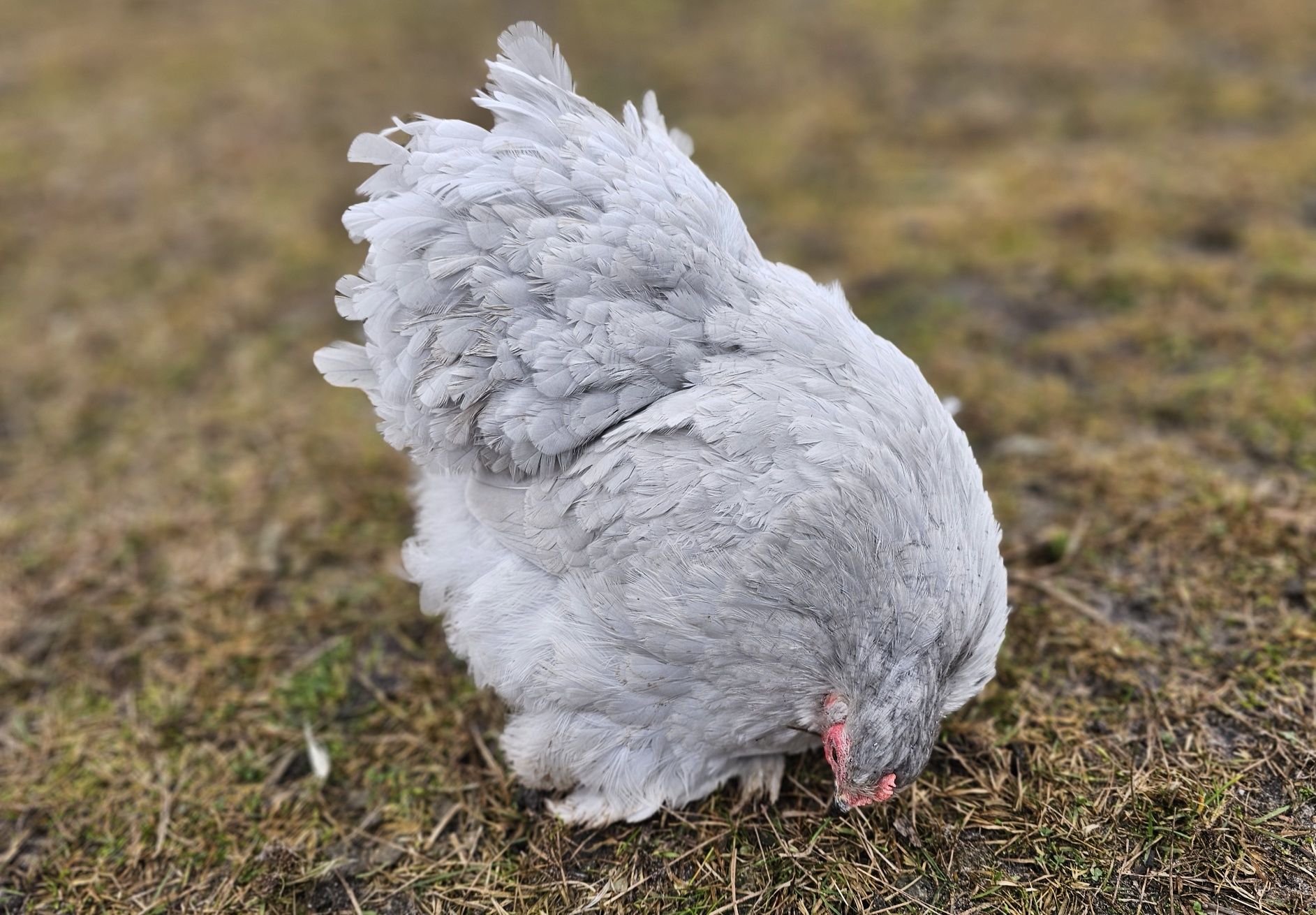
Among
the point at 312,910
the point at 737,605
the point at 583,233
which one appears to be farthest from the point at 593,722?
the point at 583,233

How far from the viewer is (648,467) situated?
2.04 metres

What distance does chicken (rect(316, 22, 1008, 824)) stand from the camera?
192 centimetres

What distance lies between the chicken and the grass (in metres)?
0.41

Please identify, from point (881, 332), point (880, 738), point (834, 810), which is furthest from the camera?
point (881, 332)

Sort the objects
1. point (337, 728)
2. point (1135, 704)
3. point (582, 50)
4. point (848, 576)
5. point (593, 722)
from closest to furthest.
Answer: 1. point (848, 576)
2. point (593, 722)
3. point (1135, 704)
4. point (337, 728)
5. point (582, 50)

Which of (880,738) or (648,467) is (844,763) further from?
(648,467)

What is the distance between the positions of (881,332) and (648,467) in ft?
8.56

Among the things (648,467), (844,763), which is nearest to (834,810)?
(844,763)

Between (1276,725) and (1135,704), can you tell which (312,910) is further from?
(1276,725)

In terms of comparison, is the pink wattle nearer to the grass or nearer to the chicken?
the chicken

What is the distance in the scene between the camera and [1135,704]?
97.2 inches

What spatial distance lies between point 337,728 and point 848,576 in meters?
1.91

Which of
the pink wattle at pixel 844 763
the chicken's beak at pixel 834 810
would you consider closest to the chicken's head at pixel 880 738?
the pink wattle at pixel 844 763

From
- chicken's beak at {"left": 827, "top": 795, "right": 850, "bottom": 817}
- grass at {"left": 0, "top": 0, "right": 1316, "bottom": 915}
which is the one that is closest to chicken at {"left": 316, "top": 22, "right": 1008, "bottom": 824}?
chicken's beak at {"left": 827, "top": 795, "right": 850, "bottom": 817}
